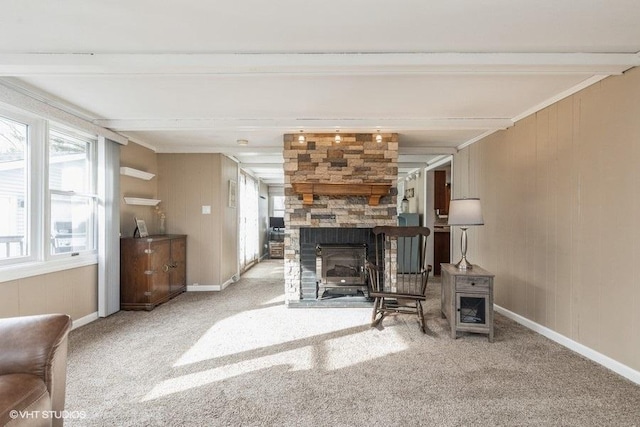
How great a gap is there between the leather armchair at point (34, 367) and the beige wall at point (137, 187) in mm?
2873

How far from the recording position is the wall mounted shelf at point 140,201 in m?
4.11

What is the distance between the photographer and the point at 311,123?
3.56 m

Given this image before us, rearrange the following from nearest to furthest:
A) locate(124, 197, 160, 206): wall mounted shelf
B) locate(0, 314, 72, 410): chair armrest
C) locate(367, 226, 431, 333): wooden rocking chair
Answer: locate(0, 314, 72, 410): chair armrest
locate(367, 226, 431, 333): wooden rocking chair
locate(124, 197, 160, 206): wall mounted shelf

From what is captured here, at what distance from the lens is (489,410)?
72.1 inches

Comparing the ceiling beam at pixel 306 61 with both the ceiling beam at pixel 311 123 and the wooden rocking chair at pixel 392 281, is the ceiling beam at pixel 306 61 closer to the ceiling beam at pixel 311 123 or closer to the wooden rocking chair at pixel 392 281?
the ceiling beam at pixel 311 123

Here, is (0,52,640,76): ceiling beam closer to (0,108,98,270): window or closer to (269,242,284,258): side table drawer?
(0,108,98,270): window

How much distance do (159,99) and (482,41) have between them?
2.64 m

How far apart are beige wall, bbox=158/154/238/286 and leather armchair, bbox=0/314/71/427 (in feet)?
11.2

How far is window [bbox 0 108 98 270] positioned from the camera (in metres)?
2.66

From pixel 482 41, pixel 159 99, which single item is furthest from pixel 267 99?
pixel 482 41

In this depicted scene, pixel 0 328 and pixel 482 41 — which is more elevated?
pixel 482 41

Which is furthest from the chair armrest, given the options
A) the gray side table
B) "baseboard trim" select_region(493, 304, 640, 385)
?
"baseboard trim" select_region(493, 304, 640, 385)

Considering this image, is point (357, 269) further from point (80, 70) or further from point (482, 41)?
point (80, 70)

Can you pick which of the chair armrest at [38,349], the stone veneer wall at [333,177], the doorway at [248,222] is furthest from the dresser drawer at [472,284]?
the doorway at [248,222]
